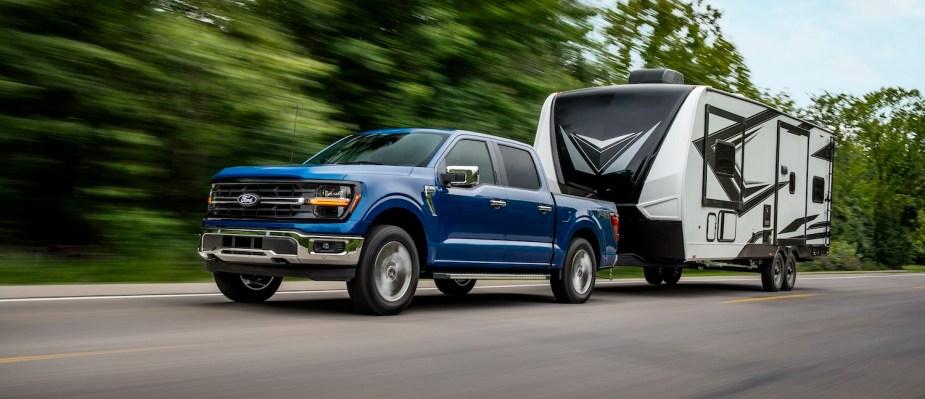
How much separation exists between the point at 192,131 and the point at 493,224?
5326 mm

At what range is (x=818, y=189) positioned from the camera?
18.5 m

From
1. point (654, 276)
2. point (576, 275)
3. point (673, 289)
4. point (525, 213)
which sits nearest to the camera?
point (525, 213)

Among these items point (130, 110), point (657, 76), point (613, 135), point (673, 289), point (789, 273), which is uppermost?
point (657, 76)

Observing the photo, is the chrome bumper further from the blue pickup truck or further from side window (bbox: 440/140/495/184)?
side window (bbox: 440/140/495/184)

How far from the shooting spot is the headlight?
8695 millimetres

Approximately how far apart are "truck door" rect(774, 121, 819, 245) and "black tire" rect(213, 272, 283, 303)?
381 inches

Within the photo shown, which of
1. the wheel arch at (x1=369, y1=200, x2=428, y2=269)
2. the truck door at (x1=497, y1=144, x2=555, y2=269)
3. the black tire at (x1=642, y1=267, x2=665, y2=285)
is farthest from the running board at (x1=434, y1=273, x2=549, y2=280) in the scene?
the black tire at (x1=642, y1=267, x2=665, y2=285)

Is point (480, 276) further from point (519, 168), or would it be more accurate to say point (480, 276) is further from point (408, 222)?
point (519, 168)

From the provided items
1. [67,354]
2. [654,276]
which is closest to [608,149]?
[654,276]

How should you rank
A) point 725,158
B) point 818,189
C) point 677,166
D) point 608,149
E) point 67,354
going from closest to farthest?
1. point 67,354
2. point 677,166
3. point 608,149
4. point 725,158
5. point 818,189

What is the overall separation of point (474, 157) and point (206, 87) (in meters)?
4.50

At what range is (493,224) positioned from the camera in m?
10.5

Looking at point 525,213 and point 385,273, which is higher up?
point 525,213

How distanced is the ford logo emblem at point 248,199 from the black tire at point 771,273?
10.6 meters
